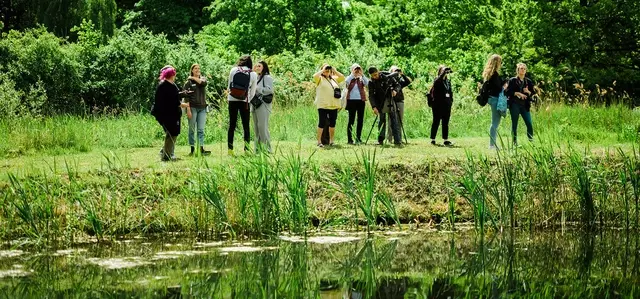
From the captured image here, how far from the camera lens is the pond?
10.8 m

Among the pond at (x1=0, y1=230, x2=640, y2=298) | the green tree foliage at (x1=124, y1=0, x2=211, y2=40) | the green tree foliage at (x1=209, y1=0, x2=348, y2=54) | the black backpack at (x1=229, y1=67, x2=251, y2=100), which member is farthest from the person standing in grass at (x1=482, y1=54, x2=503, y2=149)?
the green tree foliage at (x1=124, y1=0, x2=211, y2=40)

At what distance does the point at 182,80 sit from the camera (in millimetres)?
27234

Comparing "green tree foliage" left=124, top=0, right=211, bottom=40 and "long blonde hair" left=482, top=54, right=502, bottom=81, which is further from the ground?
"green tree foliage" left=124, top=0, right=211, bottom=40

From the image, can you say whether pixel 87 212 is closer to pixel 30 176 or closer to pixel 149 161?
pixel 30 176

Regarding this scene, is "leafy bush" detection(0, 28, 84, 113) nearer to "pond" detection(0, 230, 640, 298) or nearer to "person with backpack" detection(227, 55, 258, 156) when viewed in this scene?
"person with backpack" detection(227, 55, 258, 156)

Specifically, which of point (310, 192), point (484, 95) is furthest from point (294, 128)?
point (310, 192)

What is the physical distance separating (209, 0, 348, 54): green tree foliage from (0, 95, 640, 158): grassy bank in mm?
13974

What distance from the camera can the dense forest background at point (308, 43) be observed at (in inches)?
1086

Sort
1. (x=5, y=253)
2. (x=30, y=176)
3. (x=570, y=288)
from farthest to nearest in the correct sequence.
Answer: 1. (x=30, y=176)
2. (x=5, y=253)
3. (x=570, y=288)

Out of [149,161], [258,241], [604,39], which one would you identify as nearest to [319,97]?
[149,161]

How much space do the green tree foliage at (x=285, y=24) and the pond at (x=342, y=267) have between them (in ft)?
81.1

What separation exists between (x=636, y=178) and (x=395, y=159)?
3991 millimetres

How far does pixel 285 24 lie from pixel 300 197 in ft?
85.7

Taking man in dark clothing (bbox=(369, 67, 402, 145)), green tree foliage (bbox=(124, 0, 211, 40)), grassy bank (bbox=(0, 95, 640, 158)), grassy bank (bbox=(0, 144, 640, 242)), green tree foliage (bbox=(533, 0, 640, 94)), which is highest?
green tree foliage (bbox=(124, 0, 211, 40))
